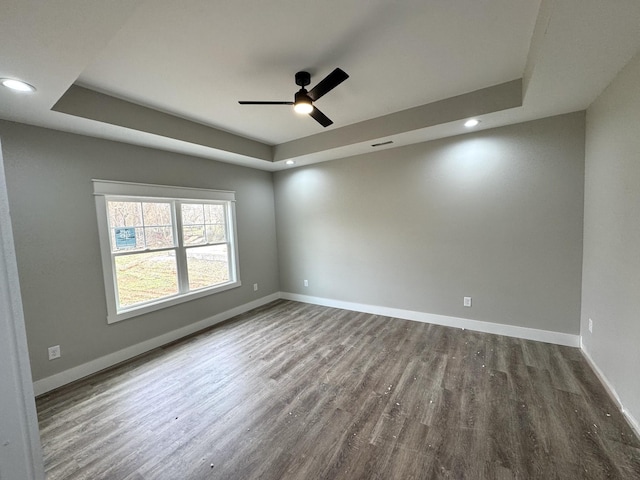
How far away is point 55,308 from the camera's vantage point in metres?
2.58

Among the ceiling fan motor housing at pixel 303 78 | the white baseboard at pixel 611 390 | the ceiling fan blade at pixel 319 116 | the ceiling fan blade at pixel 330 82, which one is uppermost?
the ceiling fan motor housing at pixel 303 78

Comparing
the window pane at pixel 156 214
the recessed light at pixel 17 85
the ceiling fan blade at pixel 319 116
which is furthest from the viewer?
the window pane at pixel 156 214

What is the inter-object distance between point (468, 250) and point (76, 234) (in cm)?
444

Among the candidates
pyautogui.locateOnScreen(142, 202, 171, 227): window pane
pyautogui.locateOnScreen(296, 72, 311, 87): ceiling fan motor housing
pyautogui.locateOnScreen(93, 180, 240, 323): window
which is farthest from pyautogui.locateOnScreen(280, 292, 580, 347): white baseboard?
pyautogui.locateOnScreen(296, 72, 311, 87): ceiling fan motor housing

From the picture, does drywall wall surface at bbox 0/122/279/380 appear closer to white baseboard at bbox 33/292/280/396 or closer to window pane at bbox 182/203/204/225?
white baseboard at bbox 33/292/280/396

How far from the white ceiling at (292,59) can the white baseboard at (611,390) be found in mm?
2447

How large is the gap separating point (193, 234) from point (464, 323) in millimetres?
3917

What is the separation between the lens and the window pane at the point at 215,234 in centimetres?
409

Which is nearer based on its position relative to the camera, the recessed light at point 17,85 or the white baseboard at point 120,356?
the recessed light at point 17,85

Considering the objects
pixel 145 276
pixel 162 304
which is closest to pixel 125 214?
pixel 145 276

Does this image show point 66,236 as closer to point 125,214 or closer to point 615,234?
point 125,214

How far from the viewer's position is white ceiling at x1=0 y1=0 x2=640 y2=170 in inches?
58.9

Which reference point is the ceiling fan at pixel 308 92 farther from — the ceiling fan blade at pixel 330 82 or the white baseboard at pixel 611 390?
the white baseboard at pixel 611 390

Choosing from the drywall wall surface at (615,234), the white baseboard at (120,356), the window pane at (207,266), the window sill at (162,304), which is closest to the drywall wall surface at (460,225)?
the drywall wall surface at (615,234)
